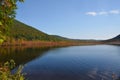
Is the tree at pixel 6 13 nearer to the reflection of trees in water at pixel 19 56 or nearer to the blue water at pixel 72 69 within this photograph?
the blue water at pixel 72 69

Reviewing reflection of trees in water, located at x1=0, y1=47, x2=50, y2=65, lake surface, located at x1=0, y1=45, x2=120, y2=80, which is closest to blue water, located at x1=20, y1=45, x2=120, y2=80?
lake surface, located at x1=0, y1=45, x2=120, y2=80

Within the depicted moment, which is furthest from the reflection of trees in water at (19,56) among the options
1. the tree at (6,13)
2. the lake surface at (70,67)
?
the tree at (6,13)

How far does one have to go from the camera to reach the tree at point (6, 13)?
25.9ft

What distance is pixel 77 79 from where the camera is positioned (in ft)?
130

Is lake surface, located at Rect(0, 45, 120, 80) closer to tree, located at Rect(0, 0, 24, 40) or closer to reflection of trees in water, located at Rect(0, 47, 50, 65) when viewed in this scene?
reflection of trees in water, located at Rect(0, 47, 50, 65)

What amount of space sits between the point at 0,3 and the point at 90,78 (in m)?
34.2

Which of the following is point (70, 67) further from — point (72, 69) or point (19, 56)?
point (19, 56)

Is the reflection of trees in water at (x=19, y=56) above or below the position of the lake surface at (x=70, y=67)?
above

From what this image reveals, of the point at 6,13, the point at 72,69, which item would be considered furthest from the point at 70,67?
the point at 6,13

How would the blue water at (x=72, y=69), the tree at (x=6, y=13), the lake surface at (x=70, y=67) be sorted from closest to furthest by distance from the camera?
the tree at (x=6, y=13) → the blue water at (x=72, y=69) → the lake surface at (x=70, y=67)

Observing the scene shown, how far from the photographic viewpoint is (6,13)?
813 centimetres

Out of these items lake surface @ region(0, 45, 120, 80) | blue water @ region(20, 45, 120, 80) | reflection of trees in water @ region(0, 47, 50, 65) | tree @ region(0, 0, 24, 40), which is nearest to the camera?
tree @ region(0, 0, 24, 40)

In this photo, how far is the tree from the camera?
789 centimetres

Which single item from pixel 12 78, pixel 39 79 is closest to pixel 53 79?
pixel 39 79
